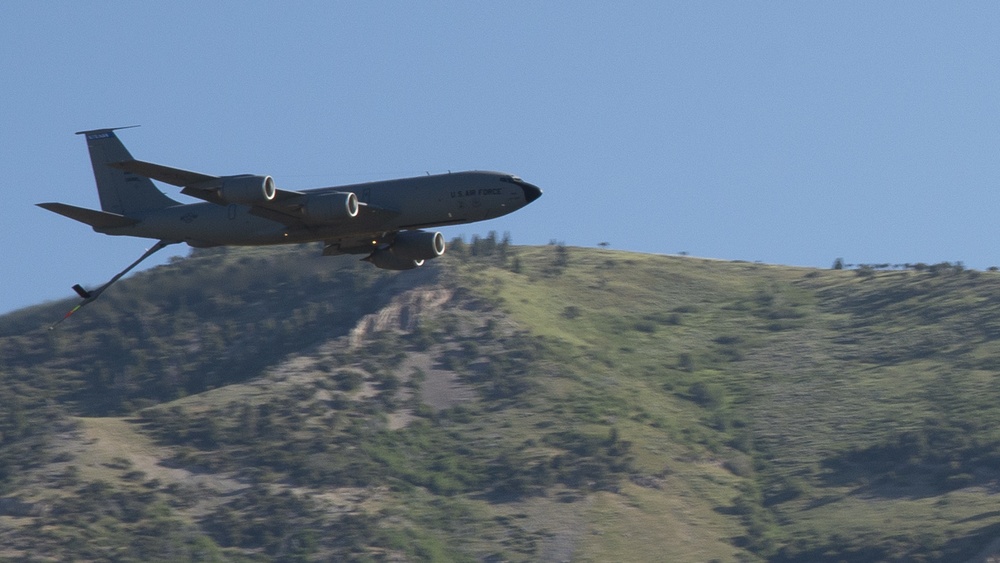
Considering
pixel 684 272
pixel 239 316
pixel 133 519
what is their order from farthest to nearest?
pixel 684 272 < pixel 239 316 < pixel 133 519

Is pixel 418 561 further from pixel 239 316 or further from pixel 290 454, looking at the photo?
pixel 239 316

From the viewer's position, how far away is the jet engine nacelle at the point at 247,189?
171ft

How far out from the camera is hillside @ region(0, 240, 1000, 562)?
9038 centimetres

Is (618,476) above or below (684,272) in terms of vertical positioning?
below

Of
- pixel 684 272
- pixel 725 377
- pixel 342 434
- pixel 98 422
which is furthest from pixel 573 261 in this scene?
pixel 98 422

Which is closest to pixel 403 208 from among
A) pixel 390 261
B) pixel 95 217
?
pixel 390 261

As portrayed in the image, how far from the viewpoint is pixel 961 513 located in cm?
8819

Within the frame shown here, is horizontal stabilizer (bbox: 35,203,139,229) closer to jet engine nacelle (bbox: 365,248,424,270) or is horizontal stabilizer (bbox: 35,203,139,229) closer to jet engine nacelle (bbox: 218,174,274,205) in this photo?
jet engine nacelle (bbox: 218,174,274,205)

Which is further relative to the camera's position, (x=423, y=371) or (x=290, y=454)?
(x=423, y=371)

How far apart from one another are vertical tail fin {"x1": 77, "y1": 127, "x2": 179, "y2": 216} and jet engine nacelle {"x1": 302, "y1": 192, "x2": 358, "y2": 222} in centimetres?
769

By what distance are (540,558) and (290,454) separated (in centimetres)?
2258

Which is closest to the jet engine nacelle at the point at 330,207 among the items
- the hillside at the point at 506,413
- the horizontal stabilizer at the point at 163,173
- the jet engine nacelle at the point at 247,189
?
the jet engine nacelle at the point at 247,189

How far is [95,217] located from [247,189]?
8.29m

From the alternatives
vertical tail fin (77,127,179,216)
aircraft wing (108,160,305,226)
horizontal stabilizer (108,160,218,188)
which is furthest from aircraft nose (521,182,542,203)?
vertical tail fin (77,127,179,216)
